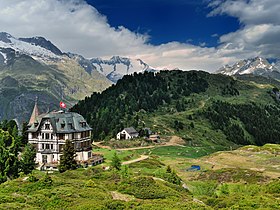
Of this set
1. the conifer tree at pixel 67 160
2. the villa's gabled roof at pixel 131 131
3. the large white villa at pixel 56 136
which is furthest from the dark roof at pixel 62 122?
the villa's gabled roof at pixel 131 131

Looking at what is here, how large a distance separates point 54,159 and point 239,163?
59704 mm

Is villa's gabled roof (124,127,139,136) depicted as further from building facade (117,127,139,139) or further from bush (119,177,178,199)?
bush (119,177,178,199)

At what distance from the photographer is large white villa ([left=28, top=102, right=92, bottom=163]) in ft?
336

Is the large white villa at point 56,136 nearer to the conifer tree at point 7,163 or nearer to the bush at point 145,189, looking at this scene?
the conifer tree at point 7,163

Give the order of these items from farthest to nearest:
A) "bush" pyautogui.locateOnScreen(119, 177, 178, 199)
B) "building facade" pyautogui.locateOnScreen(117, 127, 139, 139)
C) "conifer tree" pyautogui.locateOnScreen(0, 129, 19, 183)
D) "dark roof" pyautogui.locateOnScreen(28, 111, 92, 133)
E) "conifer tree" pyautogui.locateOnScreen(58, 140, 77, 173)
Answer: "building facade" pyautogui.locateOnScreen(117, 127, 139, 139) → "dark roof" pyautogui.locateOnScreen(28, 111, 92, 133) → "conifer tree" pyautogui.locateOnScreen(58, 140, 77, 173) → "conifer tree" pyautogui.locateOnScreen(0, 129, 19, 183) → "bush" pyautogui.locateOnScreen(119, 177, 178, 199)

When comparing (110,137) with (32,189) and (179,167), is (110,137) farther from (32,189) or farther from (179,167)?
(32,189)

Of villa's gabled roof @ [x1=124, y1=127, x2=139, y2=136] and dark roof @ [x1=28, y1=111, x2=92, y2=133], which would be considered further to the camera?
villa's gabled roof @ [x1=124, y1=127, x2=139, y2=136]

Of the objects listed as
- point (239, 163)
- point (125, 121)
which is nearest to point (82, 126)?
point (239, 163)

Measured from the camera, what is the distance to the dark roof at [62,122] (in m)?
103

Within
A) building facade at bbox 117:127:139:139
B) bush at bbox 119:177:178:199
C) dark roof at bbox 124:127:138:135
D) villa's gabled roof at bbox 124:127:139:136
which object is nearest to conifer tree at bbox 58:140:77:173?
bush at bbox 119:177:178:199

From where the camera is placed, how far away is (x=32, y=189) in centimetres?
4109

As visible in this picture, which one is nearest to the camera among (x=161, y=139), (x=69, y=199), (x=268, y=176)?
(x=69, y=199)

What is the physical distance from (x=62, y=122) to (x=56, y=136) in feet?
15.4

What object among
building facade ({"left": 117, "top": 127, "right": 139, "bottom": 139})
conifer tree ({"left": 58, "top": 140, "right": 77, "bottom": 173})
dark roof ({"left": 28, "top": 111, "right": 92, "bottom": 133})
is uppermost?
dark roof ({"left": 28, "top": 111, "right": 92, "bottom": 133})
